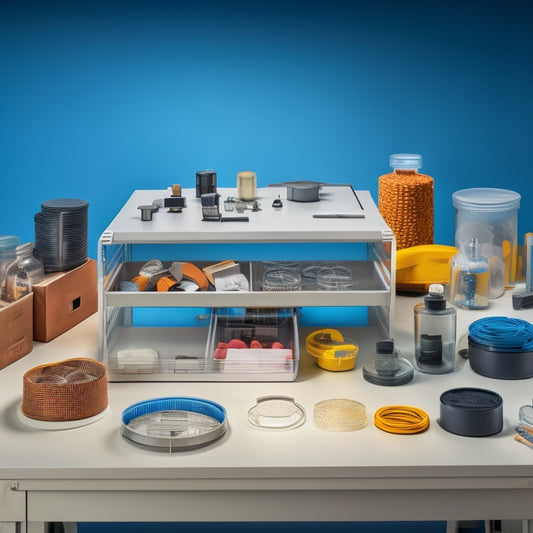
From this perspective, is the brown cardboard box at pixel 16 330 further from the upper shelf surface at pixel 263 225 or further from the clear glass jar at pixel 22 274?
the upper shelf surface at pixel 263 225

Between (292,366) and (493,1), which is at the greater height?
(493,1)

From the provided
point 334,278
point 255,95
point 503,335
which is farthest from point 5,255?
point 255,95

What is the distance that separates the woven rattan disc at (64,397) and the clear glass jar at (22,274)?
1.22 ft

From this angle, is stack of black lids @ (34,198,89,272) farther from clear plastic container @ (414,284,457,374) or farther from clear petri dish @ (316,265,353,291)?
clear plastic container @ (414,284,457,374)

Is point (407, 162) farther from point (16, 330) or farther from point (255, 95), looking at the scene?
point (16, 330)

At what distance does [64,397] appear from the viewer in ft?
5.94

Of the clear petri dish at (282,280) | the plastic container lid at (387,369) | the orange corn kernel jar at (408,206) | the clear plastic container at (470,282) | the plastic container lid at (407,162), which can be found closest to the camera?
the plastic container lid at (387,369)

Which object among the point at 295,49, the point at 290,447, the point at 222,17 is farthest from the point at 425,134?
the point at 290,447

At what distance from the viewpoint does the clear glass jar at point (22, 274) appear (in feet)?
7.23

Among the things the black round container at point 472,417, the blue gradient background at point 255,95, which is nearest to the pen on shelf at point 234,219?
the black round container at point 472,417

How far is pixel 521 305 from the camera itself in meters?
2.52

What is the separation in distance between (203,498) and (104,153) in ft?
7.35

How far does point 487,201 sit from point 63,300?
4.21 ft

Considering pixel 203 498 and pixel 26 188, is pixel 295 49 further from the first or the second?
pixel 203 498
